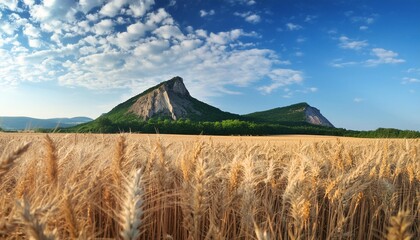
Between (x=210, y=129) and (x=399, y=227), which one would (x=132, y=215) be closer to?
(x=399, y=227)

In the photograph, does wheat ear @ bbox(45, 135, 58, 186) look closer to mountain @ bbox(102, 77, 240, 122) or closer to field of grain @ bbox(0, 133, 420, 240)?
field of grain @ bbox(0, 133, 420, 240)

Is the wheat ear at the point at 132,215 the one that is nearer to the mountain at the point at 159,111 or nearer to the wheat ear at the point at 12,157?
the wheat ear at the point at 12,157

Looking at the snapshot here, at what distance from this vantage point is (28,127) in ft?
13.8

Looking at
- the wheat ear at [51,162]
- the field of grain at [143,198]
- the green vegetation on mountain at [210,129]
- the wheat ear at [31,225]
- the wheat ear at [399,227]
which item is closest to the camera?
the wheat ear at [31,225]

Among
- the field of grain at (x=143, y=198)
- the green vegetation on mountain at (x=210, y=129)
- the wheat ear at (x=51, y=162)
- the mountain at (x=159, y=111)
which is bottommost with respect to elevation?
the field of grain at (x=143, y=198)

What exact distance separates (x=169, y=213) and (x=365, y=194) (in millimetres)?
2585

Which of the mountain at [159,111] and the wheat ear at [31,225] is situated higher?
the mountain at [159,111]

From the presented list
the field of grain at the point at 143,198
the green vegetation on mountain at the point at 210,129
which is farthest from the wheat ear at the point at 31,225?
the green vegetation on mountain at the point at 210,129

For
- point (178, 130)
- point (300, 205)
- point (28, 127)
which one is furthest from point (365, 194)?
point (178, 130)

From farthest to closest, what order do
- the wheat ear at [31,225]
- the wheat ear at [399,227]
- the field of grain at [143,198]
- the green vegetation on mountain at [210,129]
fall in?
the green vegetation on mountain at [210,129] < the field of grain at [143,198] < the wheat ear at [399,227] < the wheat ear at [31,225]

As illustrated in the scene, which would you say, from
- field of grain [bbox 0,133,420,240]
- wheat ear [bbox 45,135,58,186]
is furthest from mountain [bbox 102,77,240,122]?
wheat ear [bbox 45,135,58,186]

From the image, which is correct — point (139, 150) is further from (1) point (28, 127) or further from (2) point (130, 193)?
(2) point (130, 193)

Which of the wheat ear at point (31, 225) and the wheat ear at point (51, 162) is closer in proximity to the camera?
the wheat ear at point (31, 225)

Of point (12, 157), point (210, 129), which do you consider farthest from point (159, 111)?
point (12, 157)
